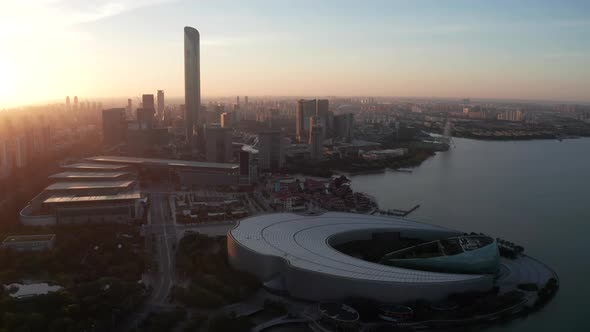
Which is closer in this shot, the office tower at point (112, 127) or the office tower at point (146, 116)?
the office tower at point (112, 127)

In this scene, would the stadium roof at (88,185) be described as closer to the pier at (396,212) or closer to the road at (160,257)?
the road at (160,257)

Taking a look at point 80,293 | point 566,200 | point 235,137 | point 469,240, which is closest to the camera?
point 80,293

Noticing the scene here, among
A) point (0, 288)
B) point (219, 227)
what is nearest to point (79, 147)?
point (219, 227)

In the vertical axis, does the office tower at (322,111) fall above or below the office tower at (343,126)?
above

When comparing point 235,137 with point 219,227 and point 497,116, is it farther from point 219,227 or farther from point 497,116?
point 497,116

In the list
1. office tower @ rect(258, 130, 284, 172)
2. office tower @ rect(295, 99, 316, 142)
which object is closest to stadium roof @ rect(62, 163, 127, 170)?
office tower @ rect(258, 130, 284, 172)

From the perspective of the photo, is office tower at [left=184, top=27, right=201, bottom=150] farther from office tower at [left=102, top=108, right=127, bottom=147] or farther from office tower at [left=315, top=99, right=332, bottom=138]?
office tower at [left=315, top=99, right=332, bottom=138]

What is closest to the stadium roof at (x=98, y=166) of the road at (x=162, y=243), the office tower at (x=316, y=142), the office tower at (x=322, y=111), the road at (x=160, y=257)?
the road at (x=162, y=243)

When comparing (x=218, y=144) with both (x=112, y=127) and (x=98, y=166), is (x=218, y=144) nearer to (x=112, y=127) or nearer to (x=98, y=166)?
(x=98, y=166)
